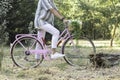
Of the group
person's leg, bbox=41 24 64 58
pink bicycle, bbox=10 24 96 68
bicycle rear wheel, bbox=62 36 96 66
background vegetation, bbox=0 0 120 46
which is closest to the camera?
person's leg, bbox=41 24 64 58

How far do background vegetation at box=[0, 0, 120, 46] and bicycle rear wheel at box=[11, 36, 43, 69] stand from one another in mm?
4283

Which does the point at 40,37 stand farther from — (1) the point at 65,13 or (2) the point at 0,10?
(1) the point at 65,13

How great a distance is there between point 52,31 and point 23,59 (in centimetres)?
91

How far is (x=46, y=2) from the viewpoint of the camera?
826 cm

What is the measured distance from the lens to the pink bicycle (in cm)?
840

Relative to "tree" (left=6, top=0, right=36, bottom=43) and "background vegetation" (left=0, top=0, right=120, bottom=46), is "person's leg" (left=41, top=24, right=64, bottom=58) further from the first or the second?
"tree" (left=6, top=0, right=36, bottom=43)

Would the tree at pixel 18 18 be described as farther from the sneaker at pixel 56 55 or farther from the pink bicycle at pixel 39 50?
the sneaker at pixel 56 55

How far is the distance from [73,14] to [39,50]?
18172 mm

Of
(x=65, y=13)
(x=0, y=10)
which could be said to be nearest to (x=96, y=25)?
(x=65, y=13)

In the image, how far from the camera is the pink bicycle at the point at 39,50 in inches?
331

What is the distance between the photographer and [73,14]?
2647 centimetres

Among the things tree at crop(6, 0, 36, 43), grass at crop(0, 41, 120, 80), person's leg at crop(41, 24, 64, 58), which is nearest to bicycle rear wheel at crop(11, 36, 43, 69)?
grass at crop(0, 41, 120, 80)

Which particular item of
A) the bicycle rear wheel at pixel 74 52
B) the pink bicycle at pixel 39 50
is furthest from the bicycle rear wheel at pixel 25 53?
the bicycle rear wheel at pixel 74 52

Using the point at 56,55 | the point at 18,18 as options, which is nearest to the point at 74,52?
the point at 56,55
